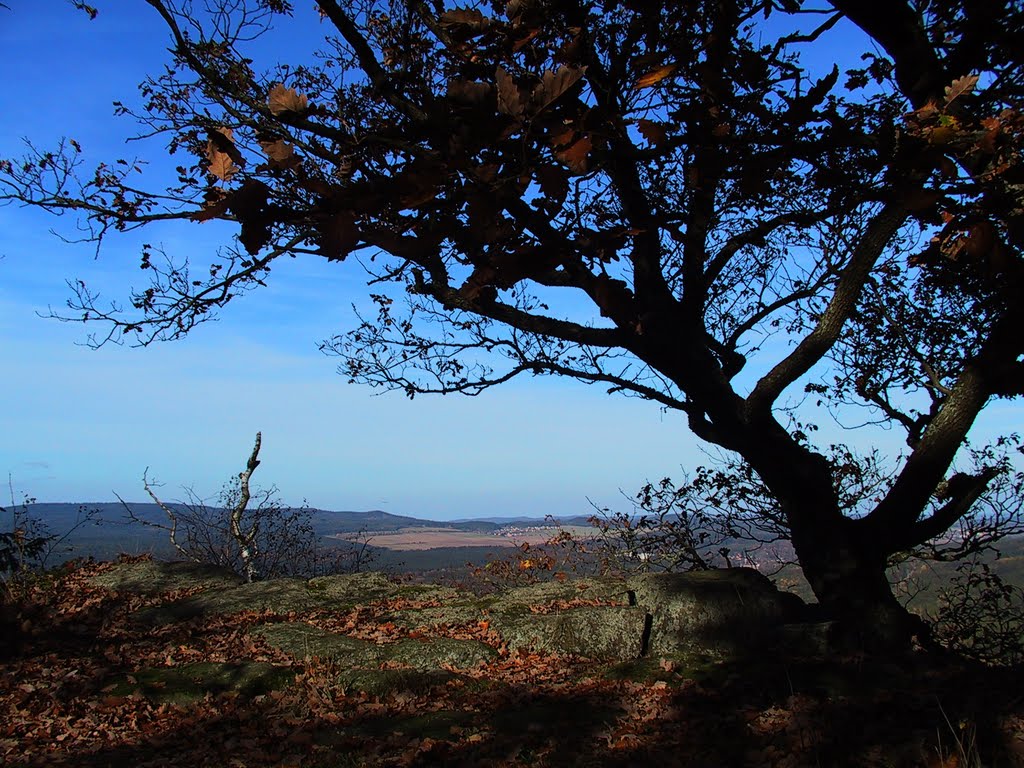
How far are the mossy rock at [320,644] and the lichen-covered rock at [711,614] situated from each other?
10.0 feet

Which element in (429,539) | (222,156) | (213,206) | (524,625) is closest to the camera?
(213,206)

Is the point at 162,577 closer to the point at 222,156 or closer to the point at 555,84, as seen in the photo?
the point at 222,156

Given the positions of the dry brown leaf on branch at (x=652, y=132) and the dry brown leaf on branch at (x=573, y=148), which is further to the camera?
the dry brown leaf on branch at (x=652, y=132)

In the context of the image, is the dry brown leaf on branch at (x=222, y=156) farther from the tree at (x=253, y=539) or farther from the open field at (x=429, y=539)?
the open field at (x=429, y=539)

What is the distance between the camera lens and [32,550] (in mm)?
12000

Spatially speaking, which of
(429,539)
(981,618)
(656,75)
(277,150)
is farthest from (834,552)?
(429,539)

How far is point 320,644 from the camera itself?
25.6ft

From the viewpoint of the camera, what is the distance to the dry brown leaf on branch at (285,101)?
5.76 ft

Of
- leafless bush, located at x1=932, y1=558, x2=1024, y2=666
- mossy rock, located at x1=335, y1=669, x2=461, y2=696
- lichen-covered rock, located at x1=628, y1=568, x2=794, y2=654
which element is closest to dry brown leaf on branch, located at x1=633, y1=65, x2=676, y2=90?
mossy rock, located at x1=335, y1=669, x2=461, y2=696

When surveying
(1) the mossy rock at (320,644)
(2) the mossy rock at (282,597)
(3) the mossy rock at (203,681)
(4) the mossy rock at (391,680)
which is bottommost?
(3) the mossy rock at (203,681)

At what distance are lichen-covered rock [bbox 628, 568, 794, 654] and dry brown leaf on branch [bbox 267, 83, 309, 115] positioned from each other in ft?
22.2

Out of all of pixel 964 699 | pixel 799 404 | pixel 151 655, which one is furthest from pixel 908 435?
pixel 151 655

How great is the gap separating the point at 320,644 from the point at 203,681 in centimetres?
124

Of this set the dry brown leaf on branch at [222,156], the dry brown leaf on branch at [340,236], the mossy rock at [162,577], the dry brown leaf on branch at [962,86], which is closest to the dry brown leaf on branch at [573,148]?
the dry brown leaf on branch at [340,236]
